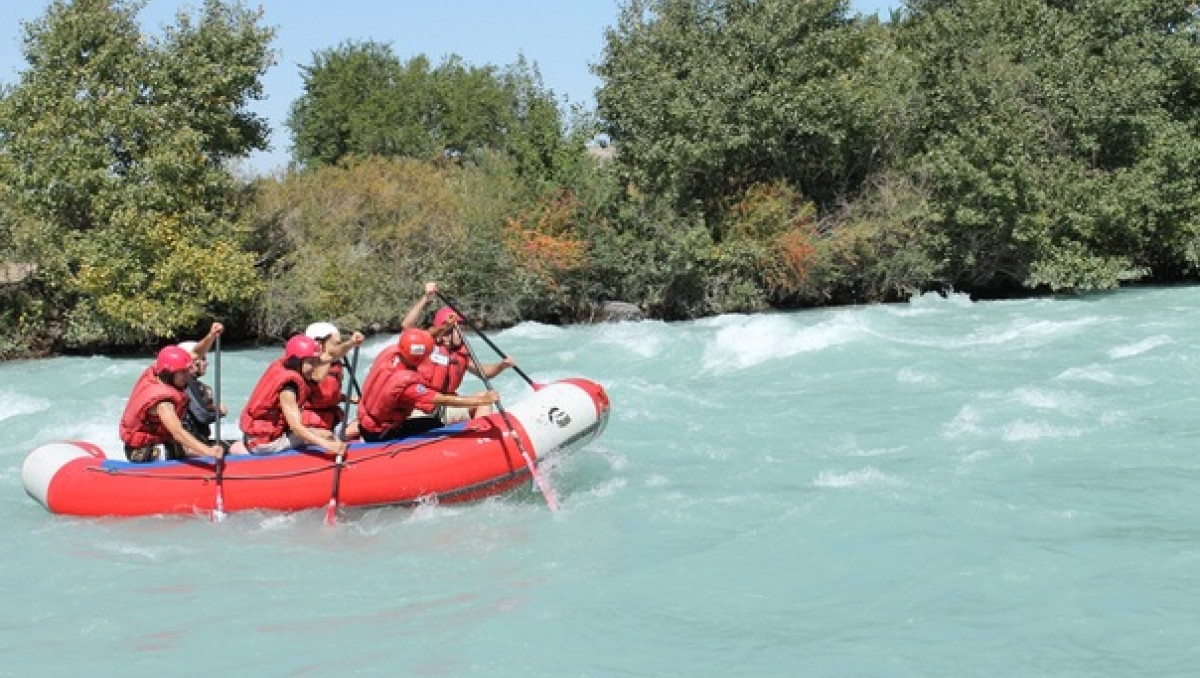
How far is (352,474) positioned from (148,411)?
5.49 feet

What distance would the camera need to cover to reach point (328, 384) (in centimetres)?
972

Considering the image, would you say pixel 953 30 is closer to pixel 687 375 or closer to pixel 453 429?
pixel 687 375

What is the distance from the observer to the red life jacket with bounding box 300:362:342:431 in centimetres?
971

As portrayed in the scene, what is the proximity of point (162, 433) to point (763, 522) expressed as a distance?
14.7ft

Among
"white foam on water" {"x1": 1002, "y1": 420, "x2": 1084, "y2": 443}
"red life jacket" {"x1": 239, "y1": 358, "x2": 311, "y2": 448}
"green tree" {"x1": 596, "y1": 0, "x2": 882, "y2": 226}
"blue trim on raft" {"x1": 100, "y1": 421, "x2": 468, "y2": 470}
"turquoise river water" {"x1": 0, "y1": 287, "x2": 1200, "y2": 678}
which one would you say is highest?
"green tree" {"x1": 596, "y1": 0, "x2": 882, "y2": 226}

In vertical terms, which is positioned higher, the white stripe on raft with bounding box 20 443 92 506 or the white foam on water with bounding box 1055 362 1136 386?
the white stripe on raft with bounding box 20 443 92 506

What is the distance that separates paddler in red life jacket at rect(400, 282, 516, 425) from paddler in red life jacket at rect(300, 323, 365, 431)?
59 centimetres

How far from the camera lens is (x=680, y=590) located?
24.7ft

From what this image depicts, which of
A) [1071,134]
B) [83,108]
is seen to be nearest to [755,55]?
[1071,134]

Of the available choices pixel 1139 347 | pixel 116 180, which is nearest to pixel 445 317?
pixel 1139 347

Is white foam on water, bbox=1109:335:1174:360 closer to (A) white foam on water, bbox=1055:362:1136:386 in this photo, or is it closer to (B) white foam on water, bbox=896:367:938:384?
(A) white foam on water, bbox=1055:362:1136:386

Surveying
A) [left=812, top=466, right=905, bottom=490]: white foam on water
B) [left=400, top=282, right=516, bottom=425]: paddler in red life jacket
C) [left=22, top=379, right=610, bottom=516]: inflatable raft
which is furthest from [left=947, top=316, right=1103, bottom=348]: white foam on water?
[left=22, top=379, right=610, bottom=516]: inflatable raft

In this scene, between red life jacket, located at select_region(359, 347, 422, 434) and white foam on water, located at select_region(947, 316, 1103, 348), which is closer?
red life jacket, located at select_region(359, 347, 422, 434)

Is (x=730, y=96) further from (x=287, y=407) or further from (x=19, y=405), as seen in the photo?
(x=287, y=407)
